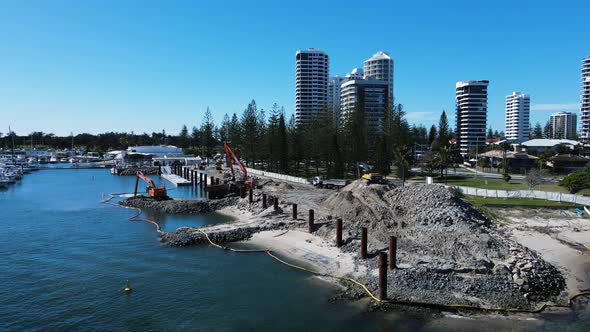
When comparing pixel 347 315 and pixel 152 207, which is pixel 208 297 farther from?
pixel 152 207

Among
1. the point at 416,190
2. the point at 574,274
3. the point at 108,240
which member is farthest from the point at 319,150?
the point at 574,274

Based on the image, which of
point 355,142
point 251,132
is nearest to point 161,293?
A: point 355,142

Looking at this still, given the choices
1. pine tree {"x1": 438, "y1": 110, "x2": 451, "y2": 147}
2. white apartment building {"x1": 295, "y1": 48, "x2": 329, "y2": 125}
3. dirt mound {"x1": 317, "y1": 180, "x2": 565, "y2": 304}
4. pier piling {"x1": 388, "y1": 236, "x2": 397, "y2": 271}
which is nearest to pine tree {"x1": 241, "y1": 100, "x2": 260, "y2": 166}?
pine tree {"x1": 438, "y1": 110, "x2": 451, "y2": 147}

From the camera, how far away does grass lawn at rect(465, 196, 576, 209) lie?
37250 millimetres

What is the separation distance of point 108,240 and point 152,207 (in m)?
13.6

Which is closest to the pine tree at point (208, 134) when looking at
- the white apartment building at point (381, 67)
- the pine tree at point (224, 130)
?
the pine tree at point (224, 130)

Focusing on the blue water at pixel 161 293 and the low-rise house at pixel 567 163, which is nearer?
the blue water at pixel 161 293

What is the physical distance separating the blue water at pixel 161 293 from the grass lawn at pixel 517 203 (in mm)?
20867

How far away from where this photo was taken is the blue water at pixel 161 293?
17.4 metres

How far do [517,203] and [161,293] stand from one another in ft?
107

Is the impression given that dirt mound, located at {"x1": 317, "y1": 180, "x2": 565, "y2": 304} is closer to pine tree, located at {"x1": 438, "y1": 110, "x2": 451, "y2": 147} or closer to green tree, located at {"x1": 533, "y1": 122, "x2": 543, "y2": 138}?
pine tree, located at {"x1": 438, "y1": 110, "x2": 451, "y2": 147}

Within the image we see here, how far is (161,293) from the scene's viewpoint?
815 inches

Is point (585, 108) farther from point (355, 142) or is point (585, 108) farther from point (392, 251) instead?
point (392, 251)

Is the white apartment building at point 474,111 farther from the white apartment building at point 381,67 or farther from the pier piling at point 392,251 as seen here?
the pier piling at point 392,251
